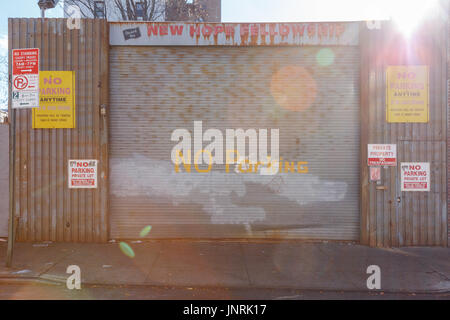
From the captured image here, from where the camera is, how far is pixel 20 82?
6664 mm

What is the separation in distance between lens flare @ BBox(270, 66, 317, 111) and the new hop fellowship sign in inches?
196

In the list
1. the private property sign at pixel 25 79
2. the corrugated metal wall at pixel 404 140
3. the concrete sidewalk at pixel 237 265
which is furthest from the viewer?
the corrugated metal wall at pixel 404 140

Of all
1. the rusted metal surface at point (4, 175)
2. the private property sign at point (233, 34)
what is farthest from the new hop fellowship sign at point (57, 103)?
the private property sign at point (233, 34)

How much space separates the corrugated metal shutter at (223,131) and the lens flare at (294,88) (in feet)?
0.08

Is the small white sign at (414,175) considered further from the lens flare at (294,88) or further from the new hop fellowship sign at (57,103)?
the new hop fellowship sign at (57,103)

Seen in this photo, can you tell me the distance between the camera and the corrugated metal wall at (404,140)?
872 centimetres

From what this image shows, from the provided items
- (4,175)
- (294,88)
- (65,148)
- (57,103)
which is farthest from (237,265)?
(4,175)

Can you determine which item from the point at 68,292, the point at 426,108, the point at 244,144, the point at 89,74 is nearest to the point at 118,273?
the point at 68,292

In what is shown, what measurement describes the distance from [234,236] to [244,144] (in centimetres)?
232

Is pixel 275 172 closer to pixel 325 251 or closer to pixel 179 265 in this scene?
pixel 325 251

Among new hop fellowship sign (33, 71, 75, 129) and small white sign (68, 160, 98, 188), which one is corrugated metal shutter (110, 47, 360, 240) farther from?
new hop fellowship sign (33, 71, 75, 129)

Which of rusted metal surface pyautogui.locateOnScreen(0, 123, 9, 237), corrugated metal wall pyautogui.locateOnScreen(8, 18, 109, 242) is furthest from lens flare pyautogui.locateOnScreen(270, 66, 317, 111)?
rusted metal surface pyautogui.locateOnScreen(0, 123, 9, 237)

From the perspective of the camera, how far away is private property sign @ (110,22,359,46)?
8.84 m

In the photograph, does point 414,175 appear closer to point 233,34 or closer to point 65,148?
point 233,34
